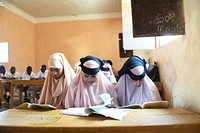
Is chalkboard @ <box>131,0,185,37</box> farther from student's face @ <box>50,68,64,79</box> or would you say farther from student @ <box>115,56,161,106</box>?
student's face @ <box>50,68,64,79</box>

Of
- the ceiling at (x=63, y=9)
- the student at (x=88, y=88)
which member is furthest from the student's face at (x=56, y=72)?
the ceiling at (x=63, y=9)

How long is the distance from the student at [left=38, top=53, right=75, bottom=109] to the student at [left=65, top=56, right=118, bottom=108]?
0.89 feet

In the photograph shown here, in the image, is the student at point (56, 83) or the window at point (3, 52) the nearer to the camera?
the student at point (56, 83)

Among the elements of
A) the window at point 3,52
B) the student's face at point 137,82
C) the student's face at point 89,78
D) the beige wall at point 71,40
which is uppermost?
the beige wall at point 71,40

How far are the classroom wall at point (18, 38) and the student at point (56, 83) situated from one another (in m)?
4.67

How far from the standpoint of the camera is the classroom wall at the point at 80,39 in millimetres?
7879

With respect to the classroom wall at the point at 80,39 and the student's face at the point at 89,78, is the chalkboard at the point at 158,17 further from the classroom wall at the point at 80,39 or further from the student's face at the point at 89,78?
the classroom wall at the point at 80,39

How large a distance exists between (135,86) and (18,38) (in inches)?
244

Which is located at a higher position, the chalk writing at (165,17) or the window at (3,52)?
the window at (3,52)

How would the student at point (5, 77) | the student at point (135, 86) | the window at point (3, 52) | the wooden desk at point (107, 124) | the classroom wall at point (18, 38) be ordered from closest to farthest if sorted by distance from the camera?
the wooden desk at point (107, 124) < the student at point (135, 86) < the student at point (5, 77) < the window at point (3, 52) < the classroom wall at point (18, 38)

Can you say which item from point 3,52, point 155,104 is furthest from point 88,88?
point 3,52

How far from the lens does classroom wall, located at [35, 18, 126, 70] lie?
25.8 feet

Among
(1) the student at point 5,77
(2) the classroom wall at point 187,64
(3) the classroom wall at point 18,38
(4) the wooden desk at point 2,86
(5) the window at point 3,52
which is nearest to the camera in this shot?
(2) the classroom wall at point 187,64

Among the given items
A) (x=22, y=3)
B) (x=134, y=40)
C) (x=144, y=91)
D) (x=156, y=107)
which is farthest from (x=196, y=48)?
(x=22, y=3)
